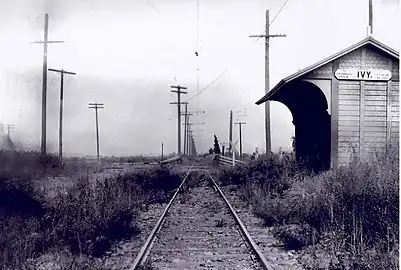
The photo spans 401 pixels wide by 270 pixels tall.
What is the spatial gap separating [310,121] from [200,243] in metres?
11.0

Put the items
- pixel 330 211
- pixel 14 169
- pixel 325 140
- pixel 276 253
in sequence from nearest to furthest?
pixel 276 253 → pixel 330 211 → pixel 14 169 → pixel 325 140

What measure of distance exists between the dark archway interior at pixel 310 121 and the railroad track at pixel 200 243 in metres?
4.51

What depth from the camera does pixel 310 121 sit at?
1897 centimetres

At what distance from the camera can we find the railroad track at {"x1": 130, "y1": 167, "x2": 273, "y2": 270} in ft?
24.3

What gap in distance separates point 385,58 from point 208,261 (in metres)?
10.4

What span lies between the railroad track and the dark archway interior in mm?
4506

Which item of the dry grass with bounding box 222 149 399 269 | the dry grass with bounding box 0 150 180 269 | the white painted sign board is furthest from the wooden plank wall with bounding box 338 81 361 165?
the dry grass with bounding box 0 150 180 269

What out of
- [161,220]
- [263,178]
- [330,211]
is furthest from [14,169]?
[263,178]

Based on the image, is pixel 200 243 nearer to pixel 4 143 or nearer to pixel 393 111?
pixel 4 143

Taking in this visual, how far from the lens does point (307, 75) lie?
15.3 m

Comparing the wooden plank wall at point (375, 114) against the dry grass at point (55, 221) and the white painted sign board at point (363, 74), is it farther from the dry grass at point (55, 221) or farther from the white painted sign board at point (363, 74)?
the dry grass at point (55, 221)

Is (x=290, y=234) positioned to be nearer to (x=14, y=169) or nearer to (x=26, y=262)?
(x=26, y=262)

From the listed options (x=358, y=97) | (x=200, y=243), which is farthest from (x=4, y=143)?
(x=358, y=97)

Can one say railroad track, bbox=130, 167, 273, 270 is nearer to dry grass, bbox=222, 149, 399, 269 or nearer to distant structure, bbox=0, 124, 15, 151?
dry grass, bbox=222, 149, 399, 269
